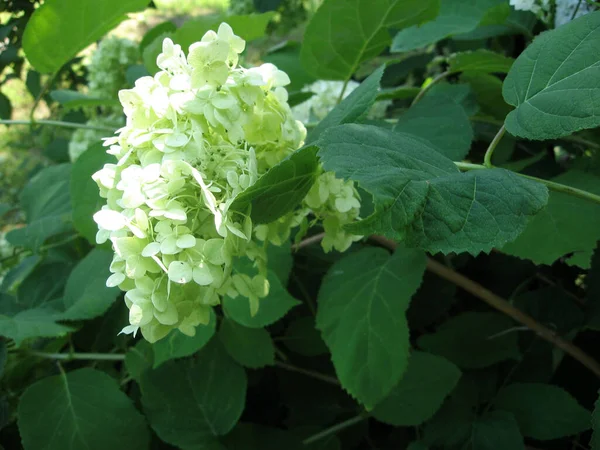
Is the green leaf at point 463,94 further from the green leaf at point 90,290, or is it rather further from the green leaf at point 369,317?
the green leaf at point 90,290

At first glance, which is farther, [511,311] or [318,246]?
[318,246]

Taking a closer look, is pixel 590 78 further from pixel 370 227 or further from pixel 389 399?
pixel 389 399

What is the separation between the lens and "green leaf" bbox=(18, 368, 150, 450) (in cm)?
90

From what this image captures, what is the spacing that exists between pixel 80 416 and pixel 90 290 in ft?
0.74

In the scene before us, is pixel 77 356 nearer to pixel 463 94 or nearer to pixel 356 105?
pixel 356 105

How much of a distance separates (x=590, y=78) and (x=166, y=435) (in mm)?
798

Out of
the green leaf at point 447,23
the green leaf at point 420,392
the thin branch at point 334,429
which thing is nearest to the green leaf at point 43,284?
the thin branch at point 334,429

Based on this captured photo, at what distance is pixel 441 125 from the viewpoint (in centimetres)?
95

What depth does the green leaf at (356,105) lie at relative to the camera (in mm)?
670

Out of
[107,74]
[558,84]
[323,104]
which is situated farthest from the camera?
[107,74]

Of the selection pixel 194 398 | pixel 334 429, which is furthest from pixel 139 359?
pixel 334 429

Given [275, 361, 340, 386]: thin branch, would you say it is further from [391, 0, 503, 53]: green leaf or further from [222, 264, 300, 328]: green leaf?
[391, 0, 503, 53]: green leaf

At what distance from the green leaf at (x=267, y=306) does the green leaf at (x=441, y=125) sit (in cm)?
33

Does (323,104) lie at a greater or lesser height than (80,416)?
greater
